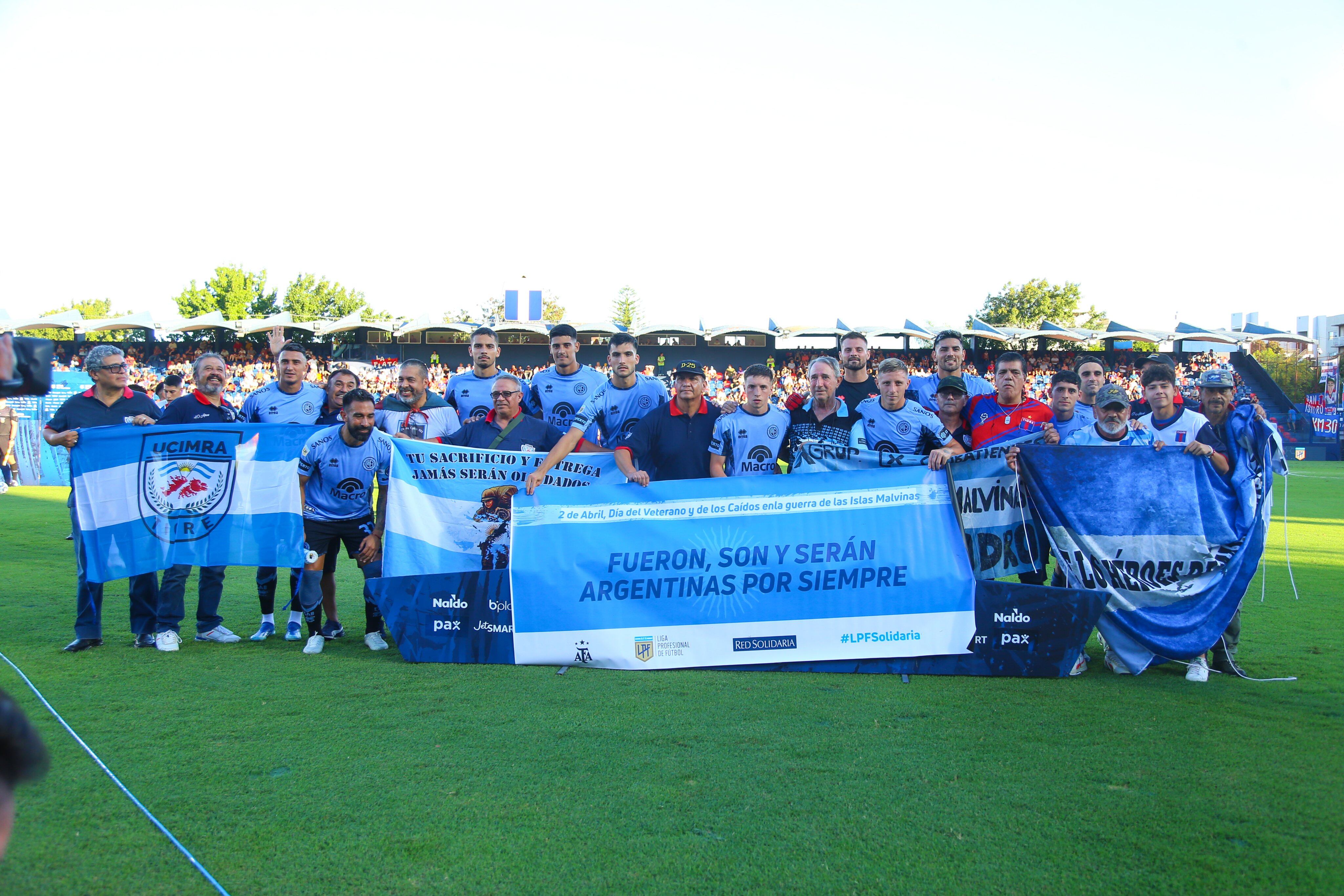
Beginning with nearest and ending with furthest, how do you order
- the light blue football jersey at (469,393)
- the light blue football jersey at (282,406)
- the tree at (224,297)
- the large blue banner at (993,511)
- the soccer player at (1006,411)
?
1. the large blue banner at (993,511)
2. the soccer player at (1006,411)
3. the light blue football jersey at (282,406)
4. the light blue football jersey at (469,393)
5. the tree at (224,297)

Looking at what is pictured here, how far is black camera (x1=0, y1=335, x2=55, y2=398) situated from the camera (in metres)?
1.72

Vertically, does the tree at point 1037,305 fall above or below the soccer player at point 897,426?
above

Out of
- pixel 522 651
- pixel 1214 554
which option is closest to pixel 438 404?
pixel 522 651

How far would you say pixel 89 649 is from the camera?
19.2ft

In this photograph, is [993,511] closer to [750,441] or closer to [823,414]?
[823,414]

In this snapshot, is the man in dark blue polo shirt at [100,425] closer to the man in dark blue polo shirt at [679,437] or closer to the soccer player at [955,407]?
the man in dark blue polo shirt at [679,437]

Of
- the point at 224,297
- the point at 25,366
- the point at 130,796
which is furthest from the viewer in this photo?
the point at 224,297

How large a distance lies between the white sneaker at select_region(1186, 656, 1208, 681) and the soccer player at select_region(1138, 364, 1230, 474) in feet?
4.57

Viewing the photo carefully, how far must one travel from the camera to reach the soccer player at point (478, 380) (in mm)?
7301

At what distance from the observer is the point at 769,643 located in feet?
17.4

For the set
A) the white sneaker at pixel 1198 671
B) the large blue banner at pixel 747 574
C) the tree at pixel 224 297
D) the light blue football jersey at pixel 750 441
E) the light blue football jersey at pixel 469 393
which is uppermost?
the tree at pixel 224 297

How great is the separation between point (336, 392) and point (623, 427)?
8.11 ft

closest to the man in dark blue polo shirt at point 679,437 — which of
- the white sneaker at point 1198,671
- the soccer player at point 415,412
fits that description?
the soccer player at point 415,412

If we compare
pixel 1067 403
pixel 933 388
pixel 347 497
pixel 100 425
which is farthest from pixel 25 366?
pixel 1067 403
